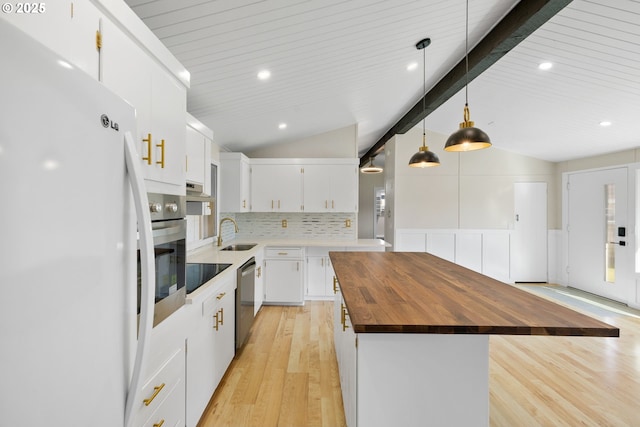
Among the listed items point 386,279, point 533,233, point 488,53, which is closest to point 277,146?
point 488,53

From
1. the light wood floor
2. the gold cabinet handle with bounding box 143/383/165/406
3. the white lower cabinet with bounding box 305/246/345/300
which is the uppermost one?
the gold cabinet handle with bounding box 143/383/165/406

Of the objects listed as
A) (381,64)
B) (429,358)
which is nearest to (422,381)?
(429,358)

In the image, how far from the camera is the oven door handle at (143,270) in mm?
747

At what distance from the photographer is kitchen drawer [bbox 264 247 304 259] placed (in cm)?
415

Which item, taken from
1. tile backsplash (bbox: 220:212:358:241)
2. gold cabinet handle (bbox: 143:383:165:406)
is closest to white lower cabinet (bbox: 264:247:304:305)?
tile backsplash (bbox: 220:212:358:241)

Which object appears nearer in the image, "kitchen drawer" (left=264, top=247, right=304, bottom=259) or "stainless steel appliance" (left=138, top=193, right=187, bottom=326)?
"stainless steel appliance" (left=138, top=193, right=187, bottom=326)

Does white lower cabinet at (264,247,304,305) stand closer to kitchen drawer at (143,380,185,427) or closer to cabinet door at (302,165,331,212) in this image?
cabinet door at (302,165,331,212)

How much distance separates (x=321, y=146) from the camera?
4910 millimetres

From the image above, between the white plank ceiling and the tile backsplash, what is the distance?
1.18 metres

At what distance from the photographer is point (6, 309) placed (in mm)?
449

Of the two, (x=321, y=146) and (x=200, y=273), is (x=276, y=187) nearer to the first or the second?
(x=321, y=146)

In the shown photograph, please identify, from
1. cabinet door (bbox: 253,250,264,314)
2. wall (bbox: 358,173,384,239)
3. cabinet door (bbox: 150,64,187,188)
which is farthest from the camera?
wall (bbox: 358,173,384,239)

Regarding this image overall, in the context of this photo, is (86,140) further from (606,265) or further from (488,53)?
(606,265)

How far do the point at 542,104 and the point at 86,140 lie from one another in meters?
4.59
